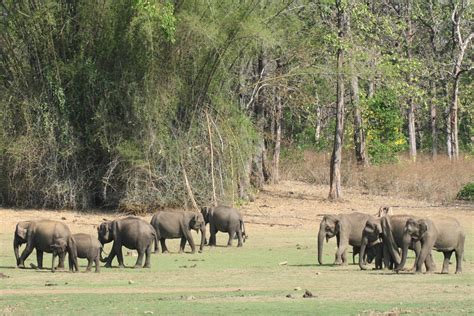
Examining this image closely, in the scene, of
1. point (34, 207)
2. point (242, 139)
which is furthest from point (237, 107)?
point (34, 207)

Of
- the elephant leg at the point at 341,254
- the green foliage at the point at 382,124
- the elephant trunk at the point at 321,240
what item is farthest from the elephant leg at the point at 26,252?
the green foliage at the point at 382,124

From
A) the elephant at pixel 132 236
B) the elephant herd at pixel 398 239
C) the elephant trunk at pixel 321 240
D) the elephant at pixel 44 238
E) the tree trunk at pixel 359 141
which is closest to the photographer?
the elephant herd at pixel 398 239

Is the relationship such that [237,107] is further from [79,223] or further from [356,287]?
[356,287]

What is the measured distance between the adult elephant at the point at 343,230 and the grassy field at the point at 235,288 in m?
0.57

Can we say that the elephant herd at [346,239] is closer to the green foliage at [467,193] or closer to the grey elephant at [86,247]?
the grey elephant at [86,247]

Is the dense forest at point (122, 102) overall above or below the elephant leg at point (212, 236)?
above

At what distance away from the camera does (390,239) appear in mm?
20516

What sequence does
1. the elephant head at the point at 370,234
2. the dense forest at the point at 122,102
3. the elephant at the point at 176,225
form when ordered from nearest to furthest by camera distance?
the elephant head at the point at 370,234
the elephant at the point at 176,225
the dense forest at the point at 122,102

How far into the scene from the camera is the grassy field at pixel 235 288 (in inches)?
579

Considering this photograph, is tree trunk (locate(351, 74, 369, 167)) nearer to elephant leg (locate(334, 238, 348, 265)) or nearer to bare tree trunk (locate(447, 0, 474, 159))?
bare tree trunk (locate(447, 0, 474, 159))

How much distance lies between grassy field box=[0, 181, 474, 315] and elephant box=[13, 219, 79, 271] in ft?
1.62

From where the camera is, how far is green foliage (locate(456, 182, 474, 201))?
40.6 metres

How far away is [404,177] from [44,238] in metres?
24.7

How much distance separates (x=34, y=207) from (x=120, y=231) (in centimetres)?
1202
